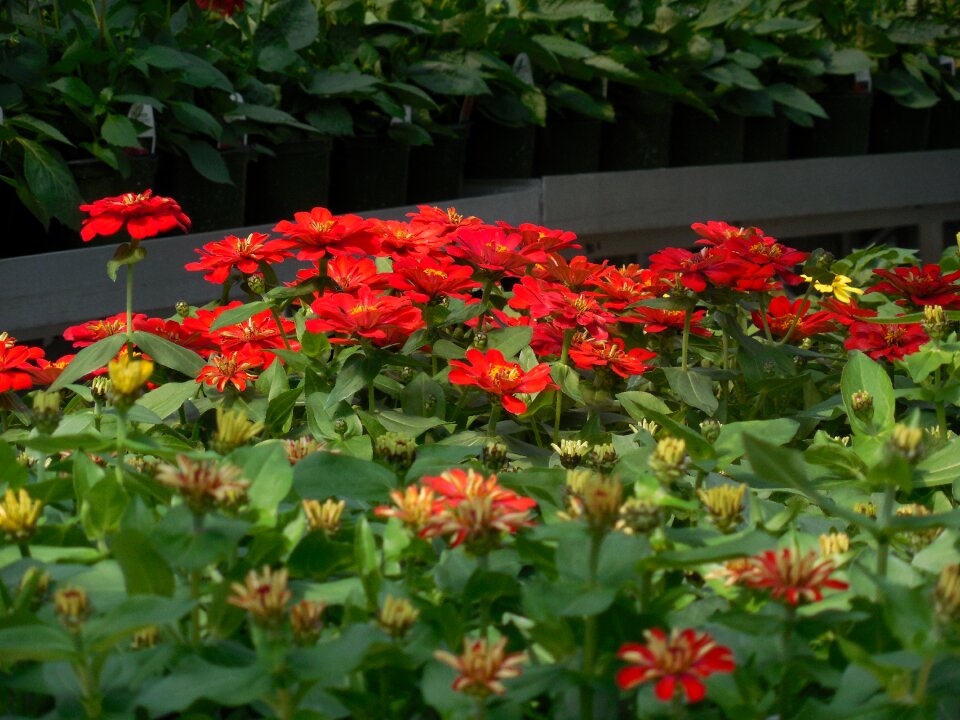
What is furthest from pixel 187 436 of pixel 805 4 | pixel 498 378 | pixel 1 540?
pixel 805 4

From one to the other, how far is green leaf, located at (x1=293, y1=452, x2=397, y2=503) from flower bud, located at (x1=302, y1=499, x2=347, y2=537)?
0.10 ft

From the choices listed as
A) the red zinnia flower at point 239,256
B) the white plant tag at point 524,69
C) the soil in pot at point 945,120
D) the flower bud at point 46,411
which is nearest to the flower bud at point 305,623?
the flower bud at point 46,411

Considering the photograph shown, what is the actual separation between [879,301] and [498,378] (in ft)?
2.00

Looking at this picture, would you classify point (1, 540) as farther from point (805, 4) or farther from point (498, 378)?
point (805, 4)

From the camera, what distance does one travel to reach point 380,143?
2.29 m

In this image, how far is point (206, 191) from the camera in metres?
2.07

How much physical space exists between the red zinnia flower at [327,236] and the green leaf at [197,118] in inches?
38.8

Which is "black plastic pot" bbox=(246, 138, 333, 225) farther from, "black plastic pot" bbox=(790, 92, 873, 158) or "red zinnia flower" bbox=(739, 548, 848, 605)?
"red zinnia flower" bbox=(739, 548, 848, 605)

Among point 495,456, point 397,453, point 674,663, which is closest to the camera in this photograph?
point 674,663

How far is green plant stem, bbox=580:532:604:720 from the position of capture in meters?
0.49

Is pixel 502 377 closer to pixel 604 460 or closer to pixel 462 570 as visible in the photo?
pixel 604 460

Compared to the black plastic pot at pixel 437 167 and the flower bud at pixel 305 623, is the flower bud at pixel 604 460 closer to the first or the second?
the flower bud at pixel 305 623

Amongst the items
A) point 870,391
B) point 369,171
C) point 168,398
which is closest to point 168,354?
point 168,398

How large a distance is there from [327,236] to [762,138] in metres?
2.11
